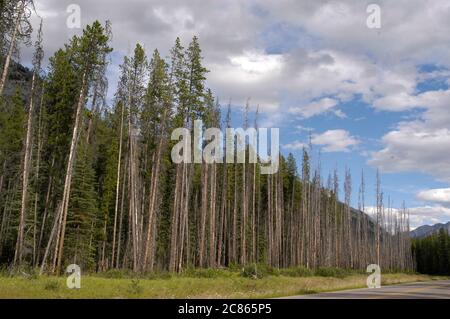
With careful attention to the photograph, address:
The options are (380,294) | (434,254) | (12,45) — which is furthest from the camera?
(434,254)

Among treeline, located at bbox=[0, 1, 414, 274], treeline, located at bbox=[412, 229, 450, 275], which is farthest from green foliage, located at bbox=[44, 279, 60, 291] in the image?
treeline, located at bbox=[412, 229, 450, 275]

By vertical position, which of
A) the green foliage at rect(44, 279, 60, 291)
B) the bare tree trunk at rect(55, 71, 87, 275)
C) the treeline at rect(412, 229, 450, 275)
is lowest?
the treeline at rect(412, 229, 450, 275)

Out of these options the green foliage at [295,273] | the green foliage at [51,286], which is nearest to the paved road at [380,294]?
the green foliage at [51,286]

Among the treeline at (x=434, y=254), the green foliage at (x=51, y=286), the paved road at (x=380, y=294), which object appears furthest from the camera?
the treeline at (x=434, y=254)

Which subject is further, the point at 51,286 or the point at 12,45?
the point at 12,45

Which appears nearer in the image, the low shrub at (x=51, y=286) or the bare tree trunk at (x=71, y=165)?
the low shrub at (x=51, y=286)

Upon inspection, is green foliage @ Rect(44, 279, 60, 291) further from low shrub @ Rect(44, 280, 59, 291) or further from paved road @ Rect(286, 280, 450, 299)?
paved road @ Rect(286, 280, 450, 299)

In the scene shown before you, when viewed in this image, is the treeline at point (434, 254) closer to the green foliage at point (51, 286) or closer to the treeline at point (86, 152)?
the treeline at point (86, 152)

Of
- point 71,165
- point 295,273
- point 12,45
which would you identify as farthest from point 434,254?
point 12,45

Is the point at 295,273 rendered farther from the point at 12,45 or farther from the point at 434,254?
the point at 434,254

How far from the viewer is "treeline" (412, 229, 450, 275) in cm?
9944

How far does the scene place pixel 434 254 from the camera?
345ft

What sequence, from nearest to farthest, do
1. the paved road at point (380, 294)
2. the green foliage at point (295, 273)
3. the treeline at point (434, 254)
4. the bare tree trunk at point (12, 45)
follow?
the bare tree trunk at point (12, 45)
the paved road at point (380, 294)
the green foliage at point (295, 273)
the treeline at point (434, 254)

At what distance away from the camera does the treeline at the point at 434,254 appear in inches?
3915
